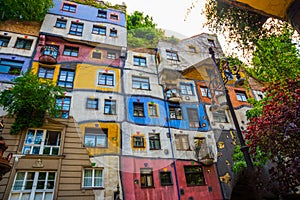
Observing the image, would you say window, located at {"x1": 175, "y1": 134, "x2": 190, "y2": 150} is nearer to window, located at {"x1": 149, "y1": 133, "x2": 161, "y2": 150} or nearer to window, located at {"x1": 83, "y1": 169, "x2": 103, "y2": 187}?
window, located at {"x1": 149, "y1": 133, "x2": 161, "y2": 150}

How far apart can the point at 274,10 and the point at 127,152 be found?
5.74 meters

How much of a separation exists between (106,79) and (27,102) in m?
2.99

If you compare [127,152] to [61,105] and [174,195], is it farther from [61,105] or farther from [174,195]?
[61,105]

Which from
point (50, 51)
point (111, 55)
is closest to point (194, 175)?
point (111, 55)

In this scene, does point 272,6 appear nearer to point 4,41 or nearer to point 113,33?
point 113,33

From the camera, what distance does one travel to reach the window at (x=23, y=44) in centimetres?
870

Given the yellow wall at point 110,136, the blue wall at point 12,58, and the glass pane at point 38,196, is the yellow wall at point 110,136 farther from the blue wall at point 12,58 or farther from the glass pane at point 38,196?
the blue wall at point 12,58

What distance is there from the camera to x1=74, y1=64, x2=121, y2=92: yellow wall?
22.9 ft

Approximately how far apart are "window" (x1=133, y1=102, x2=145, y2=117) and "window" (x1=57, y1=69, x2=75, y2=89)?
3046 mm

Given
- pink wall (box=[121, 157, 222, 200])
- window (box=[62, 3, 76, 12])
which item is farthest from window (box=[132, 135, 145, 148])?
window (box=[62, 3, 76, 12])

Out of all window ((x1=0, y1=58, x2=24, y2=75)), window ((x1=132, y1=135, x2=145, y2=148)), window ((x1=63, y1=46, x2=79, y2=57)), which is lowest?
window ((x1=132, y1=135, x2=145, y2=148))

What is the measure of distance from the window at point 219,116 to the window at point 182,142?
5.25 ft

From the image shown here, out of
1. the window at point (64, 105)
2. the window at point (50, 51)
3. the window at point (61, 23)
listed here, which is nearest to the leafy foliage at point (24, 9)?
the window at point (61, 23)

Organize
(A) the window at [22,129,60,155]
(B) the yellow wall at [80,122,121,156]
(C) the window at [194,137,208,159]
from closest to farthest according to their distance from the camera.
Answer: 1. (B) the yellow wall at [80,122,121,156]
2. (A) the window at [22,129,60,155]
3. (C) the window at [194,137,208,159]
